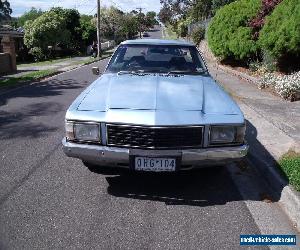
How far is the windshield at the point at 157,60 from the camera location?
5926 mm

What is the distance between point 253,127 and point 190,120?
352 centimetres

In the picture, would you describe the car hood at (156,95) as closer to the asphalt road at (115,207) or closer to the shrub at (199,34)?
the asphalt road at (115,207)

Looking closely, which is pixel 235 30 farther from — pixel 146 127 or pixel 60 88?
pixel 146 127

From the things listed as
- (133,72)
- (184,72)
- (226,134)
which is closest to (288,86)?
(184,72)

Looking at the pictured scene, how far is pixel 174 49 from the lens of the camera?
628 centimetres

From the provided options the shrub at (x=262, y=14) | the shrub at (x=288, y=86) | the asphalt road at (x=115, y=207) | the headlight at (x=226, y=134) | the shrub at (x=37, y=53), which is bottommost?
the shrub at (x=37, y=53)

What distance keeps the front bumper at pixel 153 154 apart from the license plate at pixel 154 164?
0.06 m

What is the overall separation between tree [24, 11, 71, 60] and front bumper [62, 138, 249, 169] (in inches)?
1359

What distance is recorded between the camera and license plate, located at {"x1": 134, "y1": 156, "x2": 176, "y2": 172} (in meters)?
4.20

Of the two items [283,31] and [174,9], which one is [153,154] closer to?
[283,31]

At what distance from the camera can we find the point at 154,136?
163 inches

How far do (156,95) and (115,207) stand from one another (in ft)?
4.62

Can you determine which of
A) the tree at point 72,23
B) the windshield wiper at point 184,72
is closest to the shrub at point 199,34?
the tree at point 72,23

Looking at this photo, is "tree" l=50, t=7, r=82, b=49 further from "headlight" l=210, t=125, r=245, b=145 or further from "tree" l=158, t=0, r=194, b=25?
"headlight" l=210, t=125, r=245, b=145
